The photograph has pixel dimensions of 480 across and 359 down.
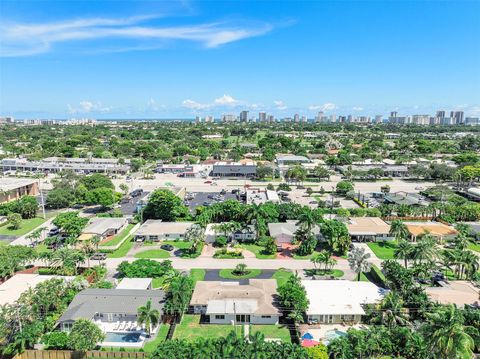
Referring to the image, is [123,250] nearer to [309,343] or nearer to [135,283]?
[135,283]

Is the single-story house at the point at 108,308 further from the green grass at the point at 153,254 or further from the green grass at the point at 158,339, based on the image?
the green grass at the point at 153,254

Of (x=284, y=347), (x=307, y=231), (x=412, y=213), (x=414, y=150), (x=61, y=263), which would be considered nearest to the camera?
(x=284, y=347)

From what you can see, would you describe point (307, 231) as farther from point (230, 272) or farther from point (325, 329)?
point (325, 329)

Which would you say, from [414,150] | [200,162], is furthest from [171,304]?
[414,150]

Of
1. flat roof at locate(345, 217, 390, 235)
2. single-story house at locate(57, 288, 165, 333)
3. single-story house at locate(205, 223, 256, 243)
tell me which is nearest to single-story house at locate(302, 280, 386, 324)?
single-story house at locate(57, 288, 165, 333)

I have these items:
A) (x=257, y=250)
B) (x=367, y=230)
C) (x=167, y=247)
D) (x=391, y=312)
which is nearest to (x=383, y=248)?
(x=367, y=230)

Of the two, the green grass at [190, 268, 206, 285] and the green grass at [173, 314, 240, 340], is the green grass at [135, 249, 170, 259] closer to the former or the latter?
the green grass at [190, 268, 206, 285]

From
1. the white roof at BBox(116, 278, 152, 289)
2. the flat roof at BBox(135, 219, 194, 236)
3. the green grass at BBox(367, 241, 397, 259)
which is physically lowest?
the green grass at BBox(367, 241, 397, 259)
